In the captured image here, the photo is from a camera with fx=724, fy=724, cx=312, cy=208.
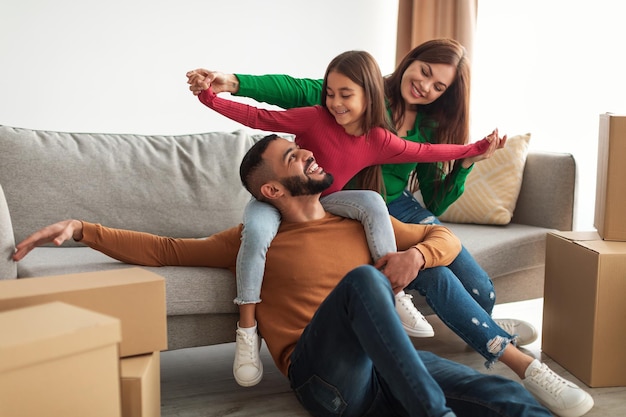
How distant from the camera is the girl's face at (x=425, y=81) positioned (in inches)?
91.4

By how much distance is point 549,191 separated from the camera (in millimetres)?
2865

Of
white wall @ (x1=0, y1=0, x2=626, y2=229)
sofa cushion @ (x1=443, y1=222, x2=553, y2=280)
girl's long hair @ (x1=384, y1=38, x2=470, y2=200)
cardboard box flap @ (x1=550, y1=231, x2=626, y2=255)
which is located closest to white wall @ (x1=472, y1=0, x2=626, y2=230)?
white wall @ (x1=0, y1=0, x2=626, y2=229)

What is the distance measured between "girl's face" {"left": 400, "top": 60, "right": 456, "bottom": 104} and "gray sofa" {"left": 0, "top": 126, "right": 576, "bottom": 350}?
584 millimetres

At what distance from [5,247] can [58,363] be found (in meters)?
0.77

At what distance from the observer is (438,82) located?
2332 millimetres

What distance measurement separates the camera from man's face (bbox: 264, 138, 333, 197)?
2.02m

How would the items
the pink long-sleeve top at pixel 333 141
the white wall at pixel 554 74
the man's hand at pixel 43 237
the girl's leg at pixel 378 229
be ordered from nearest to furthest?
the man's hand at pixel 43 237 < the girl's leg at pixel 378 229 < the pink long-sleeve top at pixel 333 141 < the white wall at pixel 554 74

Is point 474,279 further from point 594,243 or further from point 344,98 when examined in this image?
point 344,98

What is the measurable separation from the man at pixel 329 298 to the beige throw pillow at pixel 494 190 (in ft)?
2.43

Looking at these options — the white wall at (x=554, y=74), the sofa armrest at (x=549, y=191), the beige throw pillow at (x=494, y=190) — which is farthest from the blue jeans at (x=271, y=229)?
the white wall at (x=554, y=74)

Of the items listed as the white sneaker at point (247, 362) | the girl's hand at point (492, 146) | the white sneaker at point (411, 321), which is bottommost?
the white sneaker at point (247, 362)

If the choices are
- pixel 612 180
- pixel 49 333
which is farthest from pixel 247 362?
pixel 612 180

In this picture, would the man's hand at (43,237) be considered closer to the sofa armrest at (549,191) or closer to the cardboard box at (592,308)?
the cardboard box at (592,308)

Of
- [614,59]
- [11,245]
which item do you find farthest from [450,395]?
[614,59]
